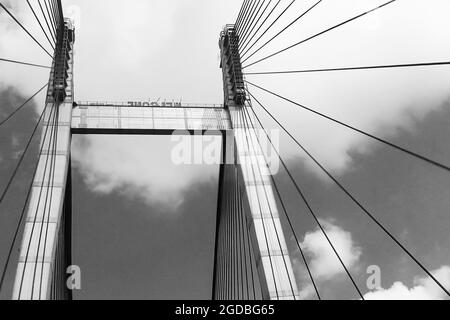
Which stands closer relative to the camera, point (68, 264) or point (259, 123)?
point (259, 123)

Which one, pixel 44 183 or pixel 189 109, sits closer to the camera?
pixel 44 183

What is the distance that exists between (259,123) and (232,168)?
7.97 ft

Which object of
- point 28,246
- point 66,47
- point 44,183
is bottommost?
point 28,246

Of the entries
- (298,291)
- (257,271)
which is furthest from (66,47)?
(298,291)

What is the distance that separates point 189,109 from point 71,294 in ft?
38.6

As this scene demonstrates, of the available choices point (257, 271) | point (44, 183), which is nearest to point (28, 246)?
point (44, 183)

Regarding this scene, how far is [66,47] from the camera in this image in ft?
61.9
